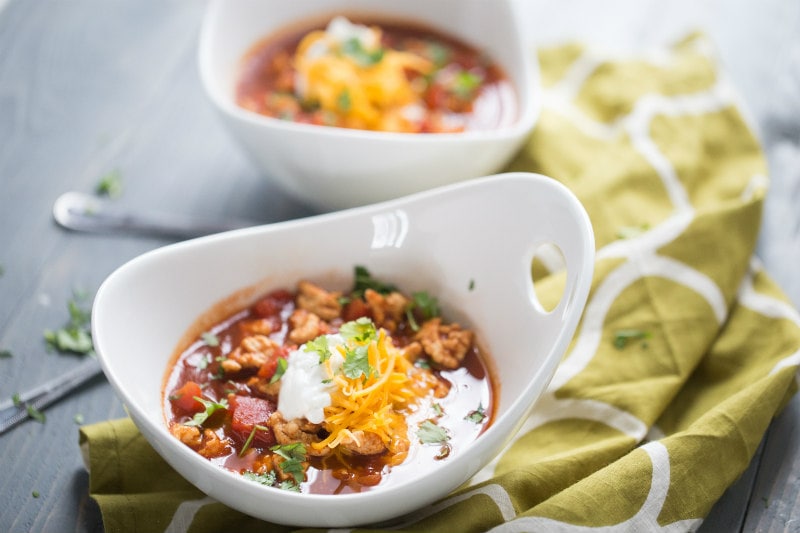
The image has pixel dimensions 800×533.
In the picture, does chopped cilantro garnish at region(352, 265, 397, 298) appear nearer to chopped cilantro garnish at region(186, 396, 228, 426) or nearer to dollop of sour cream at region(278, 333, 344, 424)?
dollop of sour cream at region(278, 333, 344, 424)

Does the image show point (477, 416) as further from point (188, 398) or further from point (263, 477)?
point (188, 398)

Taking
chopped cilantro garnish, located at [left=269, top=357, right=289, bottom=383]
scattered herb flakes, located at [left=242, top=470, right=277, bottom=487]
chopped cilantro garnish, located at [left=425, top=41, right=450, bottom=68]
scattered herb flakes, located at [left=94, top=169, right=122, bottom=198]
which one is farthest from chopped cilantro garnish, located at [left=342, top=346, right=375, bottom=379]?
chopped cilantro garnish, located at [left=425, top=41, right=450, bottom=68]

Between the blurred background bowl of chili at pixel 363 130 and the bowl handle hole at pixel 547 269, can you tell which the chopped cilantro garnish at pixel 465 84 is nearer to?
the blurred background bowl of chili at pixel 363 130

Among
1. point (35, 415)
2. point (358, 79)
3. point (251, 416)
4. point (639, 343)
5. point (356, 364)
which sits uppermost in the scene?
point (358, 79)

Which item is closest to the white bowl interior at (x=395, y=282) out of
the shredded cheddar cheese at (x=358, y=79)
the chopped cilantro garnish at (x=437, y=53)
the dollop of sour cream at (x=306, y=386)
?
the dollop of sour cream at (x=306, y=386)

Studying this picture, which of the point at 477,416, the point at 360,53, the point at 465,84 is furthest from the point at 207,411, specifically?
the point at 465,84

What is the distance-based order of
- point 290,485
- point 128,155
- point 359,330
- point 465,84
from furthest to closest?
point 465,84, point 128,155, point 359,330, point 290,485

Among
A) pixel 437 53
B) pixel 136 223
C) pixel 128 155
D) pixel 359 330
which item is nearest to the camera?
pixel 359 330
